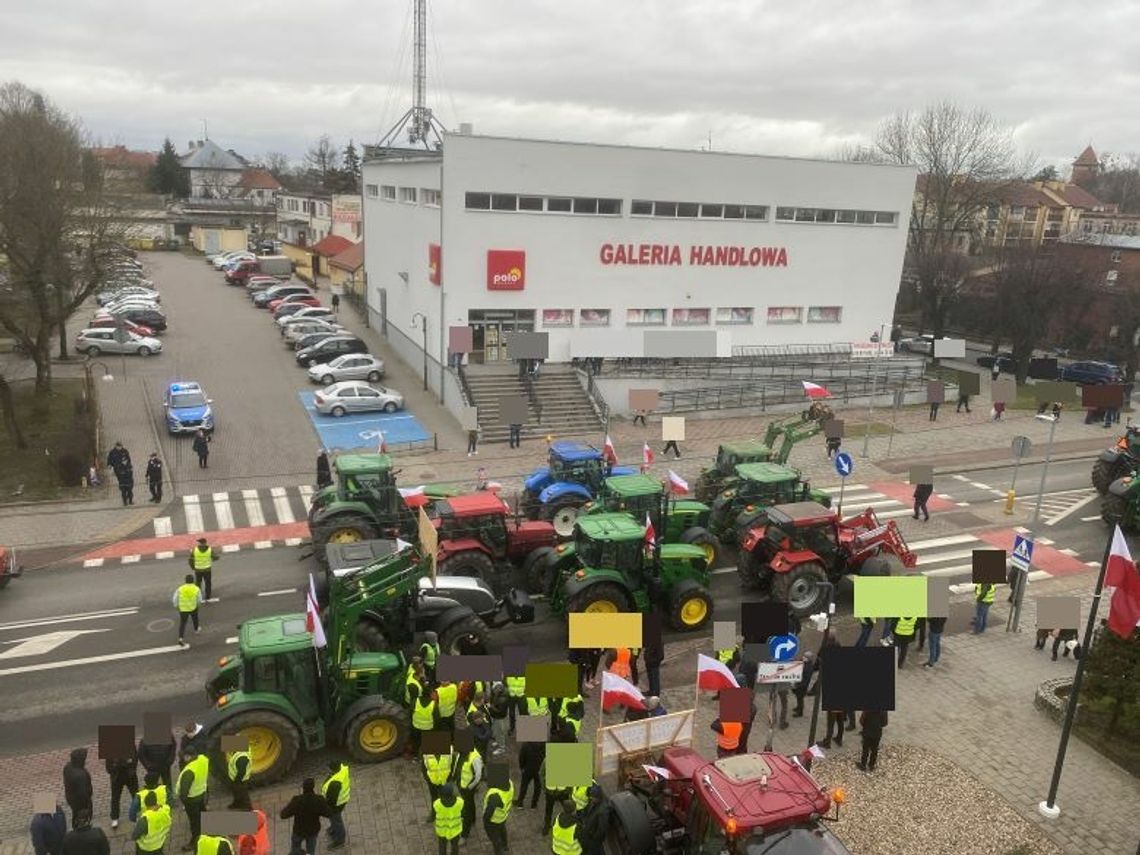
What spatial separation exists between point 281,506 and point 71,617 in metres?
6.55

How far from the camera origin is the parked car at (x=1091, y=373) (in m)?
39.5

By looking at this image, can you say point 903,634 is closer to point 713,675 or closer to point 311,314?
point 713,675

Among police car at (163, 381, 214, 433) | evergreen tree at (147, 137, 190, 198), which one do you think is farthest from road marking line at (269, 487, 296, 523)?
evergreen tree at (147, 137, 190, 198)

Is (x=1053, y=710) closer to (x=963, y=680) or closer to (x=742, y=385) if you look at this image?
(x=963, y=680)

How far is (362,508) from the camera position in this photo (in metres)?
17.0

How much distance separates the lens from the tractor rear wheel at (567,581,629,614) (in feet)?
44.9

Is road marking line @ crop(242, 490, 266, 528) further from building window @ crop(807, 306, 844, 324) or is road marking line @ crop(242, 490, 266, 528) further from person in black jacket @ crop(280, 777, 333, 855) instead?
building window @ crop(807, 306, 844, 324)

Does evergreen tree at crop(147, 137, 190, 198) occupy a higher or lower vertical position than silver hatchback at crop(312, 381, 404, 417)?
higher

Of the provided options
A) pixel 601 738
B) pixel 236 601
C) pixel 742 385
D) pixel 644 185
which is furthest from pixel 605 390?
pixel 601 738

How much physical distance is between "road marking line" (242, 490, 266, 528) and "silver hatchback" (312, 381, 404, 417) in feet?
22.0

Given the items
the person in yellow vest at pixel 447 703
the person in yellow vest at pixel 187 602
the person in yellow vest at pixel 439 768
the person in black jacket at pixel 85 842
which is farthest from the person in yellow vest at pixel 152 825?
the person in yellow vest at pixel 187 602

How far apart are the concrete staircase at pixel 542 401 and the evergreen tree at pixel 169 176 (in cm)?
8074

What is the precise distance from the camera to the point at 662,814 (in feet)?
29.0

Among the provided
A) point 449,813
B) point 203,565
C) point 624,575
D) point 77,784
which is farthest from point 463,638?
point 203,565
